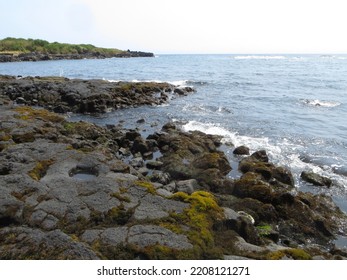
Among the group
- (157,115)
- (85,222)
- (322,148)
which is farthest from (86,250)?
(157,115)

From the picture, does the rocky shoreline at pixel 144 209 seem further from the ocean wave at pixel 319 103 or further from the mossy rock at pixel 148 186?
the ocean wave at pixel 319 103

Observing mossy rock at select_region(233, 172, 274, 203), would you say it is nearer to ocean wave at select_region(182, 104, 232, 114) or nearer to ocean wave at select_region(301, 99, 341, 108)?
ocean wave at select_region(182, 104, 232, 114)

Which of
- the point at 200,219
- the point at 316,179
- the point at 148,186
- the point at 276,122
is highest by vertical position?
the point at 148,186

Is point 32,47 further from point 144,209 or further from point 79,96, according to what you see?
point 144,209

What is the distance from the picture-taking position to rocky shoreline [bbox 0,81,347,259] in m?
8.05

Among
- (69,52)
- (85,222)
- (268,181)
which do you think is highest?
(69,52)

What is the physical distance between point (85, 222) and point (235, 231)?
464 centimetres

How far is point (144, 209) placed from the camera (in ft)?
32.2

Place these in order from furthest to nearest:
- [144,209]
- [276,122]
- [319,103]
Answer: [319,103] < [276,122] < [144,209]

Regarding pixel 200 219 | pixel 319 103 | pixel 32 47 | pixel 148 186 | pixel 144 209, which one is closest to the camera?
pixel 200 219

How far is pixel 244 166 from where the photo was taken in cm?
1788

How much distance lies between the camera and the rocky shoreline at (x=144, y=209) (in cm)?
805

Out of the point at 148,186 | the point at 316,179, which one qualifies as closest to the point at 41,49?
the point at 316,179

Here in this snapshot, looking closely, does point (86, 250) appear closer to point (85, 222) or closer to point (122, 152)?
point (85, 222)
